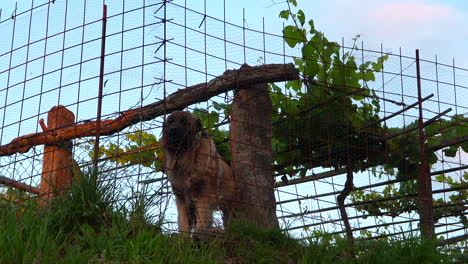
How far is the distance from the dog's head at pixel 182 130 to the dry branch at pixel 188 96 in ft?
0.85

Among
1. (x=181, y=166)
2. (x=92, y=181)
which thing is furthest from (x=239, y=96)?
(x=92, y=181)

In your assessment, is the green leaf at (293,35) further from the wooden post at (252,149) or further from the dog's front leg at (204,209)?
the dog's front leg at (204,209)

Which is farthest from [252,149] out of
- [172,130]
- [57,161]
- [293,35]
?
[57,161]

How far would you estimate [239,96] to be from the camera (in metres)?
8.66

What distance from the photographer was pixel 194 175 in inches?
343

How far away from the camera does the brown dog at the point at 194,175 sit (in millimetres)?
8555

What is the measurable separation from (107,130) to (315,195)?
8.78 feet

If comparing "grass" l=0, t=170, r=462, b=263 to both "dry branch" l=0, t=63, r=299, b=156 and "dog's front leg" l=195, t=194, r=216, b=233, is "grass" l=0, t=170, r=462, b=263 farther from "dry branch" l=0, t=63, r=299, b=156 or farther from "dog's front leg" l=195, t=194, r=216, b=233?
"dry branch" l=0, t=63, r=299, b=156

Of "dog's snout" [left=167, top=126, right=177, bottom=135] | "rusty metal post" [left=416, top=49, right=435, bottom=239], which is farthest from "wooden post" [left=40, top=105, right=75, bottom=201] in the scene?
"rusty metal post" [left=416, top=49, right=435, bottom=239]

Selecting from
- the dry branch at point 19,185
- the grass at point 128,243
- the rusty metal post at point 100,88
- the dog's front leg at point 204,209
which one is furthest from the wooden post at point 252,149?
the dry branch at point 19,185

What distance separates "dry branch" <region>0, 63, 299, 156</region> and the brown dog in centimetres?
39

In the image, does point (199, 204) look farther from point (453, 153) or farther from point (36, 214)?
point (453, 153)

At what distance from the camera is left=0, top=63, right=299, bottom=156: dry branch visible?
813 centimetres

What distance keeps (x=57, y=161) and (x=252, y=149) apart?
2303 mm
